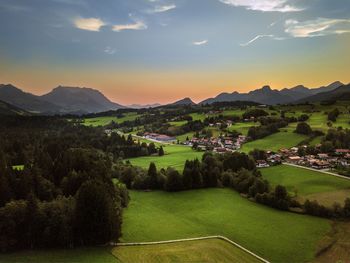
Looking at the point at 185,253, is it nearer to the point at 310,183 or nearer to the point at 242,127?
the point at 310,183

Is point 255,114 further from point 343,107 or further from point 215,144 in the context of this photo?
point 215,144

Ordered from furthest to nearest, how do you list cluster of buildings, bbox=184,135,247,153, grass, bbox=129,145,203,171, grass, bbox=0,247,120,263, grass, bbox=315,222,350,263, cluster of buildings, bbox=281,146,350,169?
cluster of buildings, bbox=184,135,247,153 → grass, bbox=129,145,203,171 → cluster of buildings, bbox=281,146,350,169 → grass, bbox=315,222,350,263 → grass, bbox=0,247,120,263

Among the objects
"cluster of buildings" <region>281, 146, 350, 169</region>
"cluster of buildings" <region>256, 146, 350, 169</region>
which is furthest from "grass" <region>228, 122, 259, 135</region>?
"cluster of buildings" <region>281, 146, 350, 169</region>

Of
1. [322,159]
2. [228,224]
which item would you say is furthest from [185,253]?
[322,159]

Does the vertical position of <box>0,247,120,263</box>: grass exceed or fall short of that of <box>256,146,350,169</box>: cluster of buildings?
it falls short

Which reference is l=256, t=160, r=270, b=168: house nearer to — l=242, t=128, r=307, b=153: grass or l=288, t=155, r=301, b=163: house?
l=288, t=155, r=301, b=163: house

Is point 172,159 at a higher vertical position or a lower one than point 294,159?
higher
